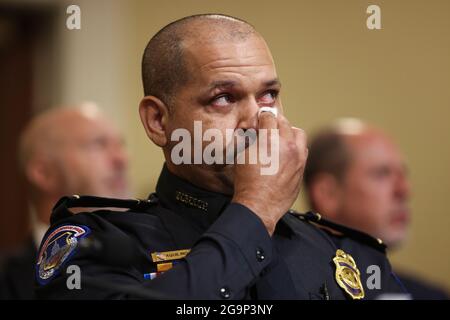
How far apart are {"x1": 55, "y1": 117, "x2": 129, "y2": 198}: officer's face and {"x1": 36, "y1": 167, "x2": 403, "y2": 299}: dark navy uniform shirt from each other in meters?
1.38

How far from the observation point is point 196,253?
3.92ft

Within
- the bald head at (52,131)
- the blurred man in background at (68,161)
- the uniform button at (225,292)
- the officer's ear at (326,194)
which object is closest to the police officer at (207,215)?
the uniform button at (225,292)

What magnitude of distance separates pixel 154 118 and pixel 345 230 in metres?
0.40

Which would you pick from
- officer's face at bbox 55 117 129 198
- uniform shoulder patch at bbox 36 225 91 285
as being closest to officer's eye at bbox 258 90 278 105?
uniform shoulder patch at bbox 36 225 91 285

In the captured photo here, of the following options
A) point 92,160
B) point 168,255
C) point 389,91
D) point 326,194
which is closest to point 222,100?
point 168,255

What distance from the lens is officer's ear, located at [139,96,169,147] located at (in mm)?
1329

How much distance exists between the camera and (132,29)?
3607 millimetres

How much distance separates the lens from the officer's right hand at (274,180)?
48.5 inches

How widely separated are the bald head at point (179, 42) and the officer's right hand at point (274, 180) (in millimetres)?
131

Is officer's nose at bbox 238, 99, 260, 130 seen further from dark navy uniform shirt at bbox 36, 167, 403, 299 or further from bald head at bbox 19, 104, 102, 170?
bald head at bbox 19, 104, 102, 170

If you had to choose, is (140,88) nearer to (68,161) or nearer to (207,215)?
(68,161)

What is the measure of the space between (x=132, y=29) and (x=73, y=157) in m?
0.92
